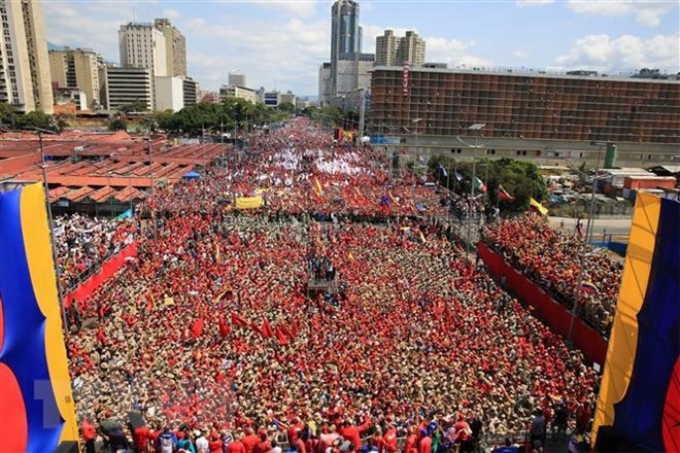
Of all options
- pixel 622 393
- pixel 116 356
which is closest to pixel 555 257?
pixel 622 393

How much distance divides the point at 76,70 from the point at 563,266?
186 meters

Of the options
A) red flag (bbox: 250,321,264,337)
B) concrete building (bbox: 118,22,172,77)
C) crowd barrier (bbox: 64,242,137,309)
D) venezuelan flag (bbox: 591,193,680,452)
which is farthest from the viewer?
concrete building (bbox: 118,22,172,77)

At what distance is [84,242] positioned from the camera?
1001 inches

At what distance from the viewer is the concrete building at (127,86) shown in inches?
6191

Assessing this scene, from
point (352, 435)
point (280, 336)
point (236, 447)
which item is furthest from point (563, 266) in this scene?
point (236, 447)

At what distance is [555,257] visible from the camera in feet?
72.1

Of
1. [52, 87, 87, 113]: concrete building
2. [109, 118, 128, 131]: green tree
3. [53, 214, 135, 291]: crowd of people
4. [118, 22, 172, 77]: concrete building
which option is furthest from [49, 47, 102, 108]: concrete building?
[53, 214, 135, 291]: crowd of people

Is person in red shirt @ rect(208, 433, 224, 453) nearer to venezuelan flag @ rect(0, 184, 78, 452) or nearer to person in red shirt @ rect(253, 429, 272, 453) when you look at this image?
person in red shirt @ rect(253, 429, 272, 453)

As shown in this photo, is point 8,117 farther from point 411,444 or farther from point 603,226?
point 411,444

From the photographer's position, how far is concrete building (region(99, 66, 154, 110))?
516 ft

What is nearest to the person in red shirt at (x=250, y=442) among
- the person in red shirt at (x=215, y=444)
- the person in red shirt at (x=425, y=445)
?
the person in red shirt at (x=215, y=444)

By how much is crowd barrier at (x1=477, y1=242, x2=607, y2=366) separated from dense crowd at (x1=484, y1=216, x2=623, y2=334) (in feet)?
0.92

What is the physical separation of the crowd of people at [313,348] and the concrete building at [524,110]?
61692 mm

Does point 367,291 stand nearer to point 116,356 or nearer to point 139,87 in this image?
point 116,356
